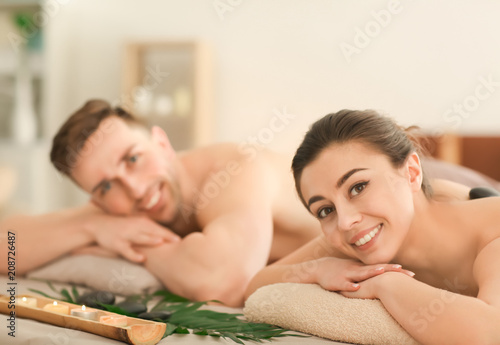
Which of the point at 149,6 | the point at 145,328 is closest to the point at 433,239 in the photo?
the point at 145,328

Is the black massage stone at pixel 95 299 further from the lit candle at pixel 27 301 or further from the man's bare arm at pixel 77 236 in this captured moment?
the man's bare arm at pixel 77 236

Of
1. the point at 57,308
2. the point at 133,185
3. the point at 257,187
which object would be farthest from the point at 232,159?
the point at 57,308

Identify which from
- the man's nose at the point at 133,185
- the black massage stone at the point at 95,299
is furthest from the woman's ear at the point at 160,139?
the black massage stone at the point at 95,299

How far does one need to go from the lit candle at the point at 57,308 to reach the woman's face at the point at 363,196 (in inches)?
19.6

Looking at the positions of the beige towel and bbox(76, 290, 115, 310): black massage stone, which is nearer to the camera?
the beige towel

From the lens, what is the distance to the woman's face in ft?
2.86

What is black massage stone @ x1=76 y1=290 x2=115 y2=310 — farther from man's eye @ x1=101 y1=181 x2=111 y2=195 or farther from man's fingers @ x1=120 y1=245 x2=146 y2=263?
man's eye @ x1=101 y1=181 x2=111 y2=195

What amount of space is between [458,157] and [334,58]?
934 mm

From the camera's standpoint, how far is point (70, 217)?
1577 mm

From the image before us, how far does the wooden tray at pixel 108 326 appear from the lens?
0.83 m

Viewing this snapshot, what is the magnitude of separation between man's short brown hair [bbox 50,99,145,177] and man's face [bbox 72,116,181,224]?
0.01 metres

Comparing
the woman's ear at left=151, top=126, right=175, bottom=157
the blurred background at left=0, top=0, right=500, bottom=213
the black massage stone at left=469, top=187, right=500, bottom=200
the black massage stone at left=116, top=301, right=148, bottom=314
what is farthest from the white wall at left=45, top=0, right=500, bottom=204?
the black massage stone at left=116, top=301, right=148, bottom=314

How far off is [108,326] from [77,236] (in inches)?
28.3

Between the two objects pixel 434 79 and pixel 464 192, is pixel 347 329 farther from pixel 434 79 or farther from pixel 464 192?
pixel 434 79
